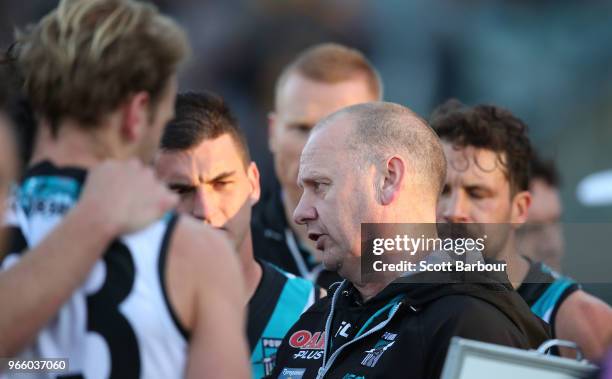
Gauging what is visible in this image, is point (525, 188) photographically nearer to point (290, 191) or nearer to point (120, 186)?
point (290, 191)

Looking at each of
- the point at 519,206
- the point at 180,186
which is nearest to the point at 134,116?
the point at 180,186

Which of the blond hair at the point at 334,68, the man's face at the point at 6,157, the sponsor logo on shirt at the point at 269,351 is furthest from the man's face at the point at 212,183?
the blond hair at the point at 334,68

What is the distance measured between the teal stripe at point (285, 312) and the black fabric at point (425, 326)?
1.45 ft

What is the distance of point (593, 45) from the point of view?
10.1 metres

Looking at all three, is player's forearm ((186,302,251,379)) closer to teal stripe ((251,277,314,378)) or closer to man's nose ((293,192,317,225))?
man's nose ((293,192,317,225))

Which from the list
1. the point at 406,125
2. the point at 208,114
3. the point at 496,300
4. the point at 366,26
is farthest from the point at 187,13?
the point at 496,300

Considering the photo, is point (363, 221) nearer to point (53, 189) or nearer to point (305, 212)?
point (305, 212)

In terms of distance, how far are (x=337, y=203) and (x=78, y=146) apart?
3.96 ft

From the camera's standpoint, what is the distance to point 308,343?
330cm

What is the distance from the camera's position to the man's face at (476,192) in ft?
13.4

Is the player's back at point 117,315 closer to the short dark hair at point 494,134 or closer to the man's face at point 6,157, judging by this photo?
the man's face at point 6,157

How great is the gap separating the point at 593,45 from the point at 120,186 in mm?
8762

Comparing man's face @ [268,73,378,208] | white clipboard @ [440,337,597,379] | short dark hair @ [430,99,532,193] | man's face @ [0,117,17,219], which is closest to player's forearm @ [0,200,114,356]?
man's face @ [0,117,17,219]

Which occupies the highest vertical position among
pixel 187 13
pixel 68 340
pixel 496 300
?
pixel 187 13
